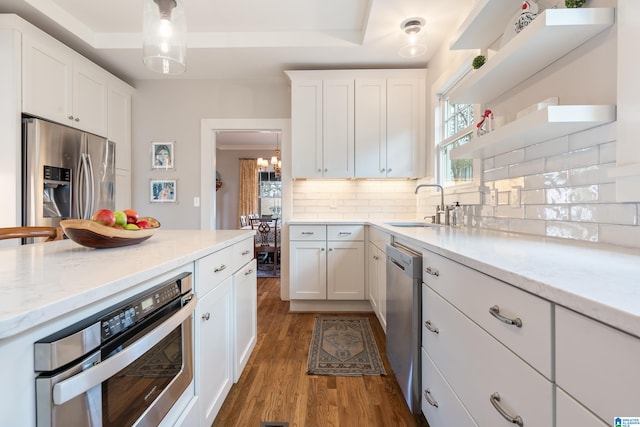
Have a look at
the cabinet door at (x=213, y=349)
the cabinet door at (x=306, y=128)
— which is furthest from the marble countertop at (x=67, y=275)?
the cabinet door at (x=306, y=128)

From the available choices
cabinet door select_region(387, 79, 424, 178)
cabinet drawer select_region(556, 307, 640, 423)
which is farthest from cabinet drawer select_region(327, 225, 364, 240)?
cabinet drawer select_region(556, 307, 640, 423)

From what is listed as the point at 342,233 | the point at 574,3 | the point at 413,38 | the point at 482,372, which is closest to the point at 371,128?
the point at 413,38

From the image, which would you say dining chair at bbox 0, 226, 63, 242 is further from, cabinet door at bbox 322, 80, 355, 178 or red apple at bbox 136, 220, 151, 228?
cabinet door at bbox 322, 80, 355, 178

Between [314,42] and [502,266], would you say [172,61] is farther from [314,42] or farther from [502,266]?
[502,266]

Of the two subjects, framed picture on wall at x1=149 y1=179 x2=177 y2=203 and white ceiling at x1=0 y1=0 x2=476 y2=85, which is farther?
framed picture on wall at x1=149 y1=179 x2=177 y2=203

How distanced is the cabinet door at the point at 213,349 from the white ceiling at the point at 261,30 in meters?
2.29

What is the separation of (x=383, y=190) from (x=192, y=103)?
2.47 m

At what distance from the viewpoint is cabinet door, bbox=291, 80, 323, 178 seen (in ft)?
10.5

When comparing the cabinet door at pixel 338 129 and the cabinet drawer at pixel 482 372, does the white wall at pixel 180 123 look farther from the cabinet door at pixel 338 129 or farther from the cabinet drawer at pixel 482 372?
the cabinet drawer at pixel 482 372

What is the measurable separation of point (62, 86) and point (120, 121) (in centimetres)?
76

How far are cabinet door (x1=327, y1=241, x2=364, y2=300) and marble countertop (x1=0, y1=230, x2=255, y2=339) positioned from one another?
6.27 feet

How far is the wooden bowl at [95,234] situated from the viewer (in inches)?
40.1

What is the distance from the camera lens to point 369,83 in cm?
318

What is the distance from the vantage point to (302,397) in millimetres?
1688
